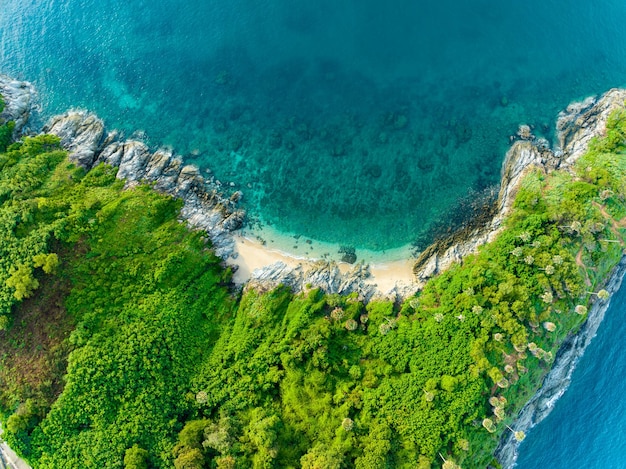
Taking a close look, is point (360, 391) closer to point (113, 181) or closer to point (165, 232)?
point (165, 232)

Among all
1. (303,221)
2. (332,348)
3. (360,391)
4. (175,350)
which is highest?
(303,221)

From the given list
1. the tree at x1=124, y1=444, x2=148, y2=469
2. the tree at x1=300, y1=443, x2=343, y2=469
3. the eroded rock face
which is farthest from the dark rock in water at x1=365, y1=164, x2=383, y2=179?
the eroded rock face

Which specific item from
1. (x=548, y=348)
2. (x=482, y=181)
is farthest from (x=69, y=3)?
(x=548, y=348)

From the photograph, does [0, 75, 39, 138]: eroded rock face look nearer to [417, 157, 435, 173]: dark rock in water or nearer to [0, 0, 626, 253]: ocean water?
[0, 0, 626, 253]: ocean water

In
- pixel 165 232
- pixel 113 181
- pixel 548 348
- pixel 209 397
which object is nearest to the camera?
pixel 209 397

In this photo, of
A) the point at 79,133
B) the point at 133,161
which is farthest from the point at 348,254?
the point at 79,133

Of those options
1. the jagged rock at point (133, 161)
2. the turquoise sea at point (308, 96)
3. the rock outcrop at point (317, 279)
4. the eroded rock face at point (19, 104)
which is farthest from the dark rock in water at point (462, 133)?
the eroded rock face at point (19, 104)

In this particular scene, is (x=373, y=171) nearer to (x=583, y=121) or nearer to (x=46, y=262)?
(x=583, y=121)
